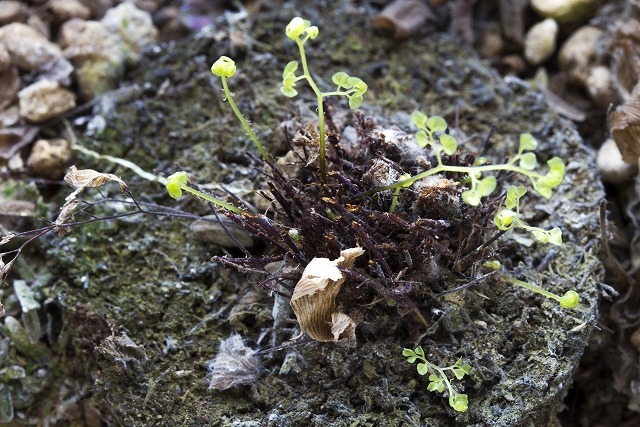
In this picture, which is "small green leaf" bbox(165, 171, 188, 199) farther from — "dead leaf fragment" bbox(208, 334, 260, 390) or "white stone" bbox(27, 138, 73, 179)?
"white stone" bbox(27, 138, 73, 179)

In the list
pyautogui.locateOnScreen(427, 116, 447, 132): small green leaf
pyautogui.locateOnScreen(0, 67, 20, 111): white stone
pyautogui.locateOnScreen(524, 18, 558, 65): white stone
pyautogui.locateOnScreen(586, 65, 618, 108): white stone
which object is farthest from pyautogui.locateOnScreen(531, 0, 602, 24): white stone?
pyautogui.locateOnScreen(0, 67, 20, 111): white stone

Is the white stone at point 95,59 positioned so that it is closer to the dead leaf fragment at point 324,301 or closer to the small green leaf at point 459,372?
the dead leaf fragment at point 324,301

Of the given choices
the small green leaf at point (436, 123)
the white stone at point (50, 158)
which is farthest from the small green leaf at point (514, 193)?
the white stone at point (50, 158)

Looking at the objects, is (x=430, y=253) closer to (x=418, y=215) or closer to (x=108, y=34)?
(x=418, y=215)

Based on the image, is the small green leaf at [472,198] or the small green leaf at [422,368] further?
the small green leaf at [422,368]

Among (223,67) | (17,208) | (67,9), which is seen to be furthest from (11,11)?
(223,67)

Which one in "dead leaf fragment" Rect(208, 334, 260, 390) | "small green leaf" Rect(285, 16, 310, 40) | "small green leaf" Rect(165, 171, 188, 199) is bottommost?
"dead leaf fragment" Rect(208, 334, 260, 390)

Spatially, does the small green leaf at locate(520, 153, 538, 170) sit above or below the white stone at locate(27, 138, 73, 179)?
above
